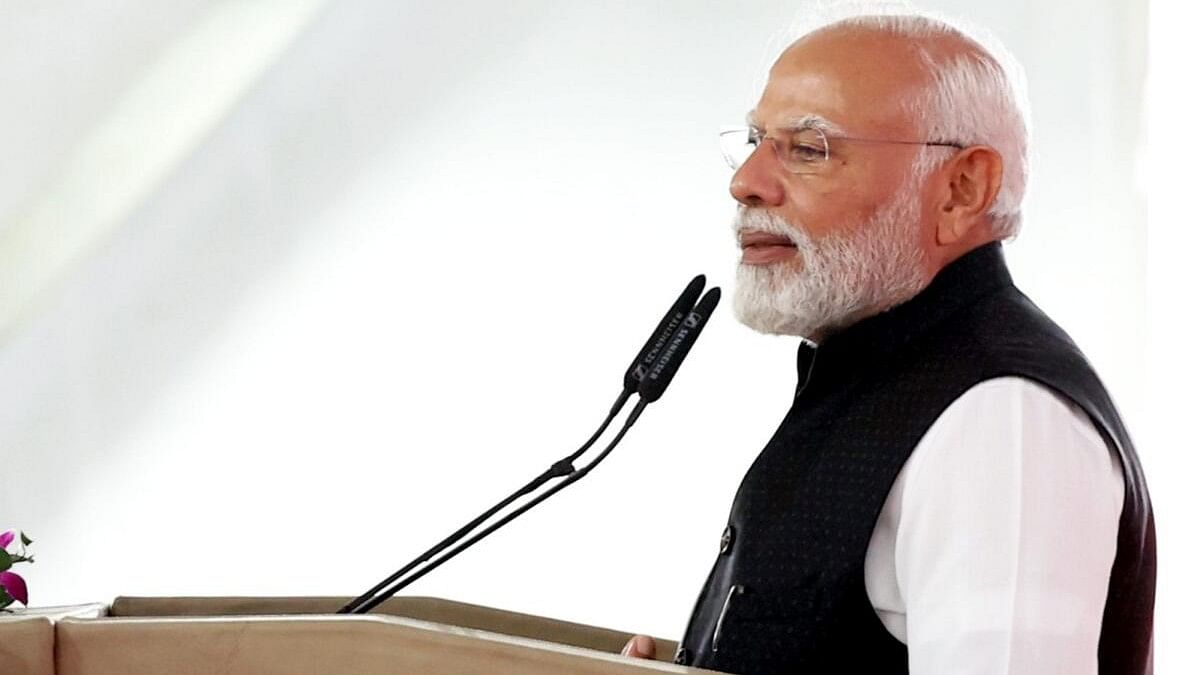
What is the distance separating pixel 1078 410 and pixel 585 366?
7.72ft

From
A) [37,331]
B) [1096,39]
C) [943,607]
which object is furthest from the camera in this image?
[1096,39]

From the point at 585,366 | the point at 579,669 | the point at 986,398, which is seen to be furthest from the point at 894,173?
the point at 585,366

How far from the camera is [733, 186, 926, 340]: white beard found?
1659 mm

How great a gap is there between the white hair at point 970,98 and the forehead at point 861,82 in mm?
14

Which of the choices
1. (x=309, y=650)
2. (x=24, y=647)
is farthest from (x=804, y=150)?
(x=24, y=647)

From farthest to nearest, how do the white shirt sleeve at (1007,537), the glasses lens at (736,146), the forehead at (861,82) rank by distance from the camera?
the glasses lens at (736,146) < the forehead at (861,82) < the white shirt sleeve at (1007,537)

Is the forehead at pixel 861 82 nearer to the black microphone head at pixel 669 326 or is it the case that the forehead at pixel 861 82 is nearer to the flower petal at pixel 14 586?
the black microphone head at pixel 669 326

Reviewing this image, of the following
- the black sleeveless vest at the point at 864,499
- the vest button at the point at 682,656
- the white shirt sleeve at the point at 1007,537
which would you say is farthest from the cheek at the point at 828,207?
the vest button at the point at 682,656

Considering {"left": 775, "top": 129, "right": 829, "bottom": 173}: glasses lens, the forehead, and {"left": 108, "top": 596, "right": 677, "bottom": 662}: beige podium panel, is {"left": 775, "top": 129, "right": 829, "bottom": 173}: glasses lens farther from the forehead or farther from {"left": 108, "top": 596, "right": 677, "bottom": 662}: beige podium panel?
{"left": 108, "top": 596, "right": 677, "bottom": 662}: beige podium panel

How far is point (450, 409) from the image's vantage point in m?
3.71

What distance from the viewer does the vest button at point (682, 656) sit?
1604 mm

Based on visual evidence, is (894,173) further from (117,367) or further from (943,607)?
(117,367)

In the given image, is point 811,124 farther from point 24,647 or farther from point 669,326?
point 24,647

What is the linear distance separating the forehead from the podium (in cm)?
65
